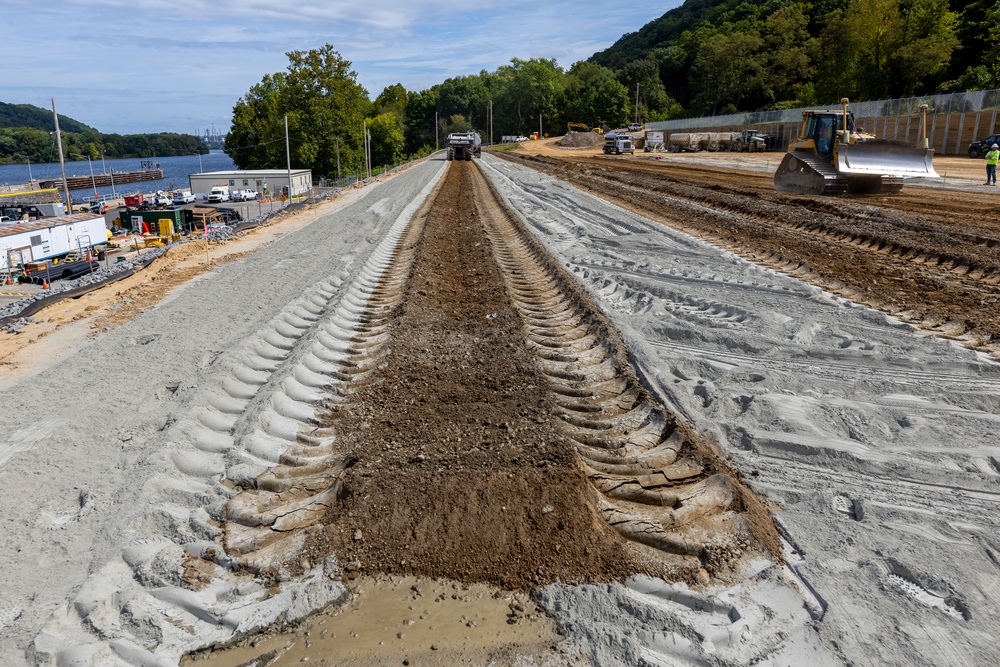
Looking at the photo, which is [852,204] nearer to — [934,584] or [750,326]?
[750,326]

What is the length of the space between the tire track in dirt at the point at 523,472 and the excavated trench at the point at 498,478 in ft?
0.04

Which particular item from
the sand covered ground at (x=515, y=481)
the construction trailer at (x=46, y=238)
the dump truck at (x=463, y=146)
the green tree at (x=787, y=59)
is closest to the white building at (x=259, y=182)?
the dump truck at (x=463, y=146)

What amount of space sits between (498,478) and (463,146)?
61837 millimetres

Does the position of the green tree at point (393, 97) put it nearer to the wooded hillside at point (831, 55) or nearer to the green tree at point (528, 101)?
the green tree at point (528, 101)

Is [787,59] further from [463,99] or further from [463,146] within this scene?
[463,99]

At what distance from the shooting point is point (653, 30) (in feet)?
534

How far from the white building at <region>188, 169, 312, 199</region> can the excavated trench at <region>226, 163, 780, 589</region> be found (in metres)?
56.7

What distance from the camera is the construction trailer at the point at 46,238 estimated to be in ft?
89.4

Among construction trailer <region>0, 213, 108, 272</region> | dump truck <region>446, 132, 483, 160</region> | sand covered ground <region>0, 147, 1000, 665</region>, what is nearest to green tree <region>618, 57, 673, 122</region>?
dump truck <region>446, 132, 483, 160</region>

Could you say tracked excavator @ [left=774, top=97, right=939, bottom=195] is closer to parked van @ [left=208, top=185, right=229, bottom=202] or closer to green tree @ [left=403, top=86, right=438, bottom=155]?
parked van @ [left=208, top=185, right=229, bottom=202]

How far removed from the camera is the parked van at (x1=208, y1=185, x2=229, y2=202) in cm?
6031

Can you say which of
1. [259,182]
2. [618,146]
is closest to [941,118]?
[618,146]

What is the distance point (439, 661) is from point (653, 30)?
181 metres

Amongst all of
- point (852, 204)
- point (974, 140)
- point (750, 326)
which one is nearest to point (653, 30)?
point (974, 140)
